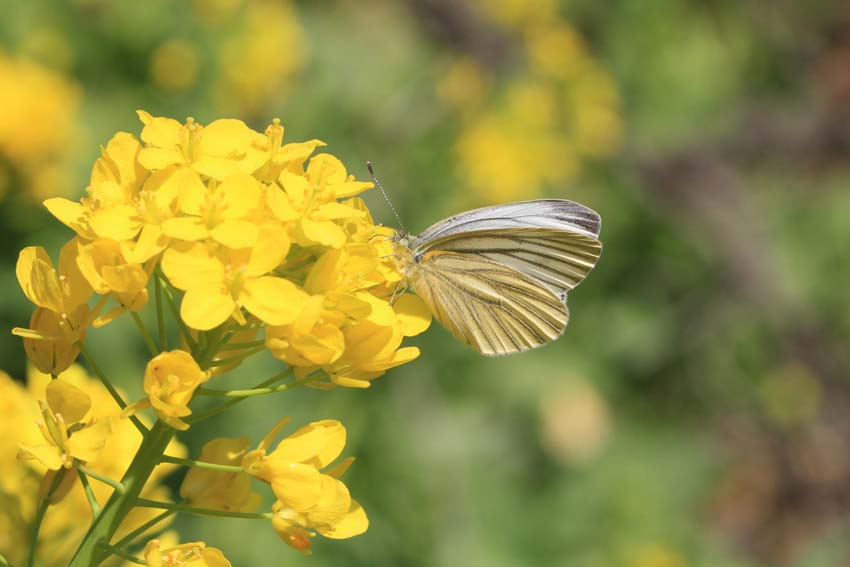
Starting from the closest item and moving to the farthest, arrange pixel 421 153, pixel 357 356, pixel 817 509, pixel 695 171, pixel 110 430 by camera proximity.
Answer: pixel 110 430 → pixel 357 356 → pixel 421 153 → pixel 817 509 → pixel 695 171

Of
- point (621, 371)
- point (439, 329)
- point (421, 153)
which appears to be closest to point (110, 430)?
point (439, 329)

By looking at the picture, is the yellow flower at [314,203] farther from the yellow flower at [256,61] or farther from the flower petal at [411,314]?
the yellow flower at [256,61]

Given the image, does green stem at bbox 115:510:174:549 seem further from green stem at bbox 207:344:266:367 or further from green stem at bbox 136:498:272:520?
green stem at bbox 207:344:266:367

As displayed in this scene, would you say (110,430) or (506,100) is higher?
(506,100)

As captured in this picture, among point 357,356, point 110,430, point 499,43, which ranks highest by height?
point 499,43

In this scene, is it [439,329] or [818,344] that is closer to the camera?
[439,329]

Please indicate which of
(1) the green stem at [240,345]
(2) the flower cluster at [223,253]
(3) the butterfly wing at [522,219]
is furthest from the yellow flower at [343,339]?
(3) the butterfly wing at [522,219]

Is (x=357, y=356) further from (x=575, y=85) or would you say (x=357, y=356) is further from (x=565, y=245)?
(x=575, y=85)
